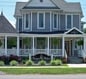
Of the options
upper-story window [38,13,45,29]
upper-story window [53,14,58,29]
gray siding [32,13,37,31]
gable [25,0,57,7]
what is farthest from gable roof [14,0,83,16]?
gray siding [32,13,37,31]

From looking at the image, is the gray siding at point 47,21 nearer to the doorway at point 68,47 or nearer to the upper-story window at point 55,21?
the upper-story window at point 55,21

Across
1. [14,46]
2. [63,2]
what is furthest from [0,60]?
[63,2]

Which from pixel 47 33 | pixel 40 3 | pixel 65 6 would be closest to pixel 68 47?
pixel 47 33

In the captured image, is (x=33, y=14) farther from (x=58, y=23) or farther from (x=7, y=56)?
(x=7, y=56)

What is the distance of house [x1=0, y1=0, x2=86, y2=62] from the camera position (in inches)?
1661

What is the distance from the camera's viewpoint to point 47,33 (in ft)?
144

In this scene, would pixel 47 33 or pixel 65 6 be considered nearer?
pixel 47 33

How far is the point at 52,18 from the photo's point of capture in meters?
45.5

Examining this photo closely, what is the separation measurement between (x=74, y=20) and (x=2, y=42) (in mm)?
10976

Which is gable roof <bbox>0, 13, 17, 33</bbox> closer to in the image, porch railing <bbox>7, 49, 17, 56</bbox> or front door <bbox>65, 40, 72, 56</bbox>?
porch railing <bbox>7, 49, 17, 56</bbox>

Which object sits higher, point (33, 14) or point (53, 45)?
point (33, 14)

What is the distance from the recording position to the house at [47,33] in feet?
138

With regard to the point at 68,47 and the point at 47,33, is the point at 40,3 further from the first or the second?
the point at 68,47

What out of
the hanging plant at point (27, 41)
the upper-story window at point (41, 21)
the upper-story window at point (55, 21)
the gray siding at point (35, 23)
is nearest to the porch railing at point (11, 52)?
the hanging plant at point (27, 41)
